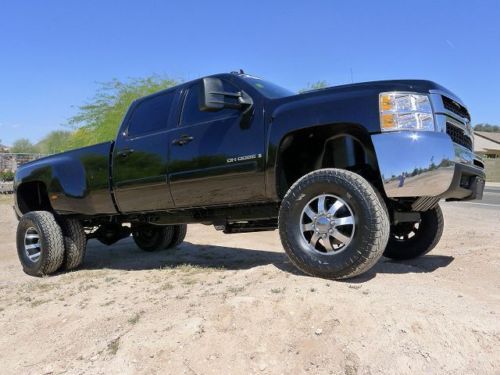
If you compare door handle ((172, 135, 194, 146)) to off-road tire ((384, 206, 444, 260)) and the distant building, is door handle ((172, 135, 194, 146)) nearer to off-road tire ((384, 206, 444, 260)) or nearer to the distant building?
off-road tire ((384, 206, 444, 260))

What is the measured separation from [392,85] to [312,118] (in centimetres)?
67

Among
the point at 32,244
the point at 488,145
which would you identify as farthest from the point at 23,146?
the point at 32,244

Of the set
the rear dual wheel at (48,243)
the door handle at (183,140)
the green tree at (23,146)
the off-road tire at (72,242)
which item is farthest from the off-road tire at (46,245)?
the green tree at (23,146)

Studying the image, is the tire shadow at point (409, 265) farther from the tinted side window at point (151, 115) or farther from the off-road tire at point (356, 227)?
the tinted side window at point (151, 115)

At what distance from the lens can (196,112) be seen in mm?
5062

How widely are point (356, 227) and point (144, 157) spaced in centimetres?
266

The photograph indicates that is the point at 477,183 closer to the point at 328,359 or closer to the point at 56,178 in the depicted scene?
the point at 328,359

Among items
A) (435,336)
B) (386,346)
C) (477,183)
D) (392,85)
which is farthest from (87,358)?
(477,183)

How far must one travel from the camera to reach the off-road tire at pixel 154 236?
7598 mm

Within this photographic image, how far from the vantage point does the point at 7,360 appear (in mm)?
3461

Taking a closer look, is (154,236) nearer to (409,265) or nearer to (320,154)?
(320,154)

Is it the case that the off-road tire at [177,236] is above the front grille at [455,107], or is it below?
below

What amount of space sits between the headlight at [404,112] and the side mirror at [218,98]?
4.23 ft

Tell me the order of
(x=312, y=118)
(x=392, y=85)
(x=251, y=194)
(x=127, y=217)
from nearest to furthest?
(x=392, y=85)
(x=312, y=118)
(x=251, y=194)
(x=127, y=217)
